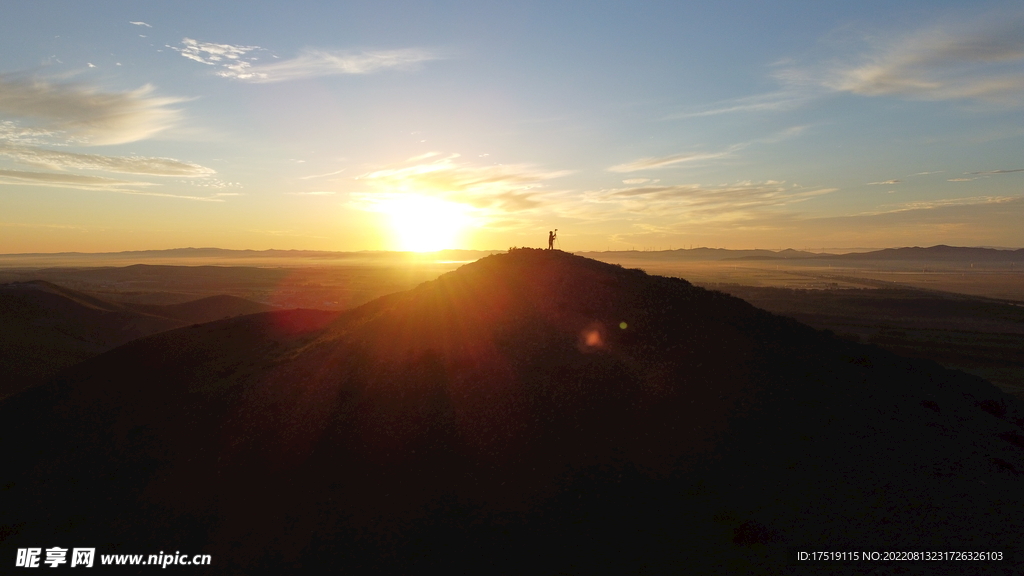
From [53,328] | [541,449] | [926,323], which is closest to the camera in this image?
[541,449]

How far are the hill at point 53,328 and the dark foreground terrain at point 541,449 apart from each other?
18.2m

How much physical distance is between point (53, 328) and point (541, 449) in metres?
43.3

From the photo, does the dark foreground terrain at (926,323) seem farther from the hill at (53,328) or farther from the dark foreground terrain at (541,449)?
the hill at (53,328)

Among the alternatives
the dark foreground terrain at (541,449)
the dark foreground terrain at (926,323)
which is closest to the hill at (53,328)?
the dark foreground terrain at (541,449)

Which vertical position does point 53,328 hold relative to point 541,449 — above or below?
below

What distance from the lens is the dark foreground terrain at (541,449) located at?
912 centimetres

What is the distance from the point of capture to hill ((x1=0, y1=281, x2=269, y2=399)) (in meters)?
32.3

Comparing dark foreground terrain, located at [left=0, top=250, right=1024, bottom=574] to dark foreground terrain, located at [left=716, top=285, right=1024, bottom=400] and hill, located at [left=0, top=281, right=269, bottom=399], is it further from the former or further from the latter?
dark foreground terrain, located at [left=716, top=285, right=1024, bottom=400]

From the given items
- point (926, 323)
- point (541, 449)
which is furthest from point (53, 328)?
point (926, 323)

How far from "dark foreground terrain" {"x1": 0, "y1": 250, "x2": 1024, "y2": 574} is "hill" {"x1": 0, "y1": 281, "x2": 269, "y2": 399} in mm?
18188

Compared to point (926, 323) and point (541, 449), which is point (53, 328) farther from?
point (926, 323)

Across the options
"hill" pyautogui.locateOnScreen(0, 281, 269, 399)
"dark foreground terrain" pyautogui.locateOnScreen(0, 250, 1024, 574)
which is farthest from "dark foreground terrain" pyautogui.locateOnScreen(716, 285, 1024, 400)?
"hill" pyautogui.locateOnScreen(0, 281, 269, 399)

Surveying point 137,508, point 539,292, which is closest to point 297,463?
point 137,508

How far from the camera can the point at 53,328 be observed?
128 ft
